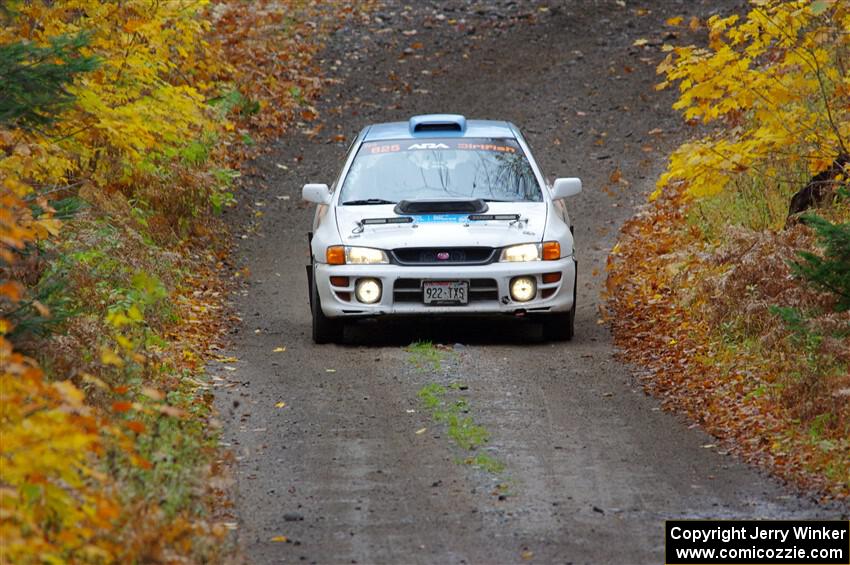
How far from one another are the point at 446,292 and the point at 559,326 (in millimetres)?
1211

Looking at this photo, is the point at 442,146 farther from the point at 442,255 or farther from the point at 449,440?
the point at 449,440

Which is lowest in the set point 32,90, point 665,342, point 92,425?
point 665,342

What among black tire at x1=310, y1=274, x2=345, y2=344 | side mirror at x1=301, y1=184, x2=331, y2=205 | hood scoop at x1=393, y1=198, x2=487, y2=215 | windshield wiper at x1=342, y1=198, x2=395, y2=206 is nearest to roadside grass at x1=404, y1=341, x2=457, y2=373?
black tire at x1=310, y1=274, x2=345, y2=344

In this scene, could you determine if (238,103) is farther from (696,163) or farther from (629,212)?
(696,163)

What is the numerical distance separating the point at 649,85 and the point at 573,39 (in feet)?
9.22

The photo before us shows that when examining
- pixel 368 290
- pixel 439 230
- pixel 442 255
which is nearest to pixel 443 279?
pixel 442 255

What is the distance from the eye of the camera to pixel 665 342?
11688 millimetres

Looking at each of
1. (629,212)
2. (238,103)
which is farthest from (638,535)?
(238,103)

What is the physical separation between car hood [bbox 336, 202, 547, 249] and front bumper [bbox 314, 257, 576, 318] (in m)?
0.21

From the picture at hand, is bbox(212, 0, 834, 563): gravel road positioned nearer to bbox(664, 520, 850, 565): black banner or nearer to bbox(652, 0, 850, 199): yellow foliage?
bbox(664, 520, 850, 565): black banner

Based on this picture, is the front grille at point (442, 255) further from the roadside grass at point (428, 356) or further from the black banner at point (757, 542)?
the black banner at point (757, 542)

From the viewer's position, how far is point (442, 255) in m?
11.3

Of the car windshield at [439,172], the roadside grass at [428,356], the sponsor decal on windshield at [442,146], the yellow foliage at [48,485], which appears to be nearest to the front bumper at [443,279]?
the roadside grass at [428,356]

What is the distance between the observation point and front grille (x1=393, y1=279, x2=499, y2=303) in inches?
443
